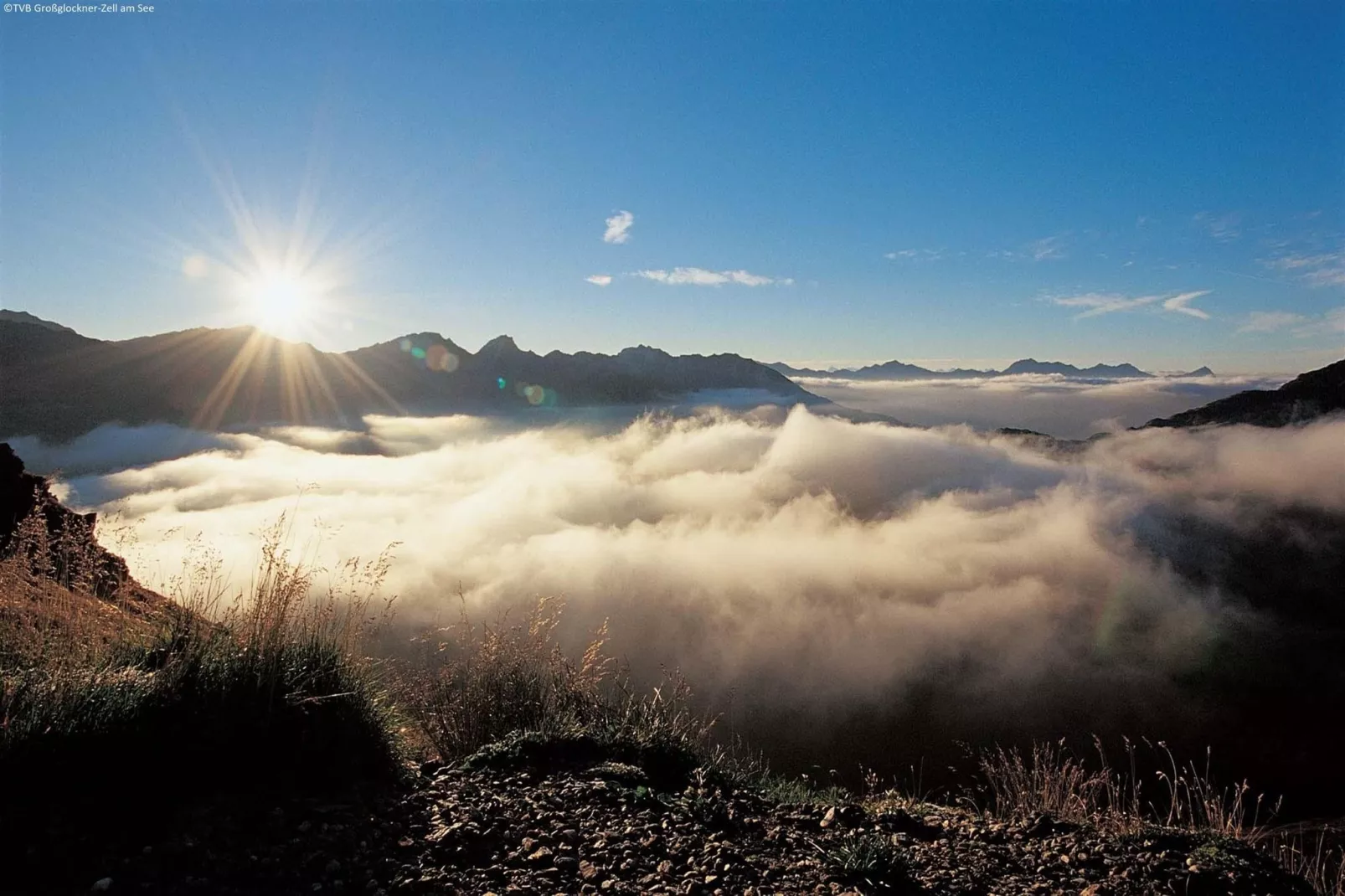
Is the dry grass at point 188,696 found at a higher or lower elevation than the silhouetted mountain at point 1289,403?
lower

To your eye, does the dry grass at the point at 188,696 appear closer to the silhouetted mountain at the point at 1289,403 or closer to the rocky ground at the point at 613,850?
the rocky ground at the point at 613,850

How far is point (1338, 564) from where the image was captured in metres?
104

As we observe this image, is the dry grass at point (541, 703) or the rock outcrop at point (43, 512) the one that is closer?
the dry grass at point (541, 703)

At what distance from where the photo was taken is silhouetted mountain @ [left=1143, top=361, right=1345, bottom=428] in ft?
432

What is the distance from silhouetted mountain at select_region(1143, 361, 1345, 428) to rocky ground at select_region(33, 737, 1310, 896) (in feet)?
580

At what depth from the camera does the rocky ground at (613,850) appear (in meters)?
3.34

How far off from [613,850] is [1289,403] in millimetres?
190283

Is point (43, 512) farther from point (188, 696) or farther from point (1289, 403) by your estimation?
point (1289, 403)

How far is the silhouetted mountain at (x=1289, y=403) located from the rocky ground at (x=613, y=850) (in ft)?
580

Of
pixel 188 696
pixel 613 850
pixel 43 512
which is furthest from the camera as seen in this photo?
pixel 43 512

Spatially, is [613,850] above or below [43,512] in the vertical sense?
below

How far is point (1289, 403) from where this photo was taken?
142 metres

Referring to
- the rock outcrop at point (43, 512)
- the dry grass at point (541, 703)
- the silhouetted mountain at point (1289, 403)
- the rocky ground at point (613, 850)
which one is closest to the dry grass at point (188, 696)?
the rocky ground at point (613, 850)

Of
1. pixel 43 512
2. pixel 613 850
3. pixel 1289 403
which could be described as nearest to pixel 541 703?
pixel 613 850
